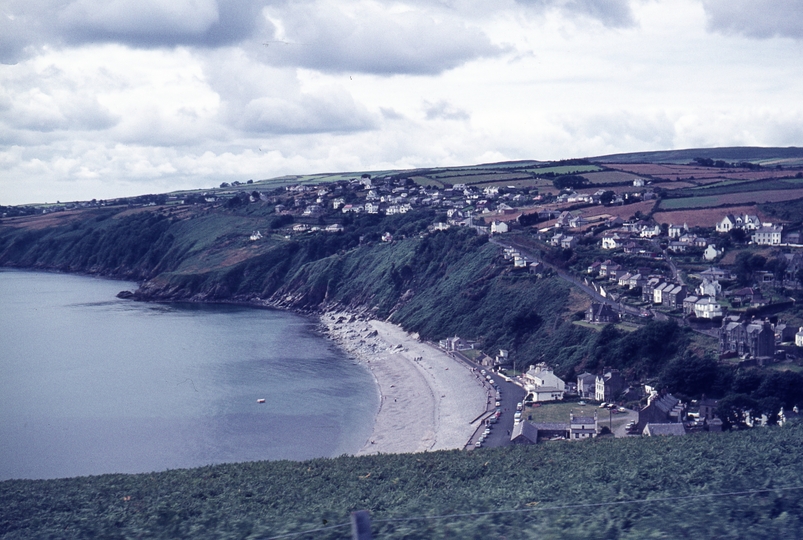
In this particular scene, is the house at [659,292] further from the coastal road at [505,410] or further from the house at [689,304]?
the coastal road at [505,410]

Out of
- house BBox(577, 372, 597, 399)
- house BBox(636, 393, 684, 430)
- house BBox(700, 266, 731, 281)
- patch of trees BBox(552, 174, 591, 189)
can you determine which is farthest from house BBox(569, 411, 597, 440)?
patch of trees BBox(552, 174, 591, 189)

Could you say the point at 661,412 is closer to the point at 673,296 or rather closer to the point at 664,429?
the point at 664,429

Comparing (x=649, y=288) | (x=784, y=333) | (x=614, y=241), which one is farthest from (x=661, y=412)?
(x=614, y=241)

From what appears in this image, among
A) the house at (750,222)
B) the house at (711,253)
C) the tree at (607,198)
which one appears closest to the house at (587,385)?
the house at (711,253)

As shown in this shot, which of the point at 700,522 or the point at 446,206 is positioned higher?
the point at 446,206

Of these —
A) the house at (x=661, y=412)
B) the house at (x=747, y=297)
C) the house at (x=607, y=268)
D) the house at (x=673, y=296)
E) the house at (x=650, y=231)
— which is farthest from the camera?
the house at (x=650, y=231)

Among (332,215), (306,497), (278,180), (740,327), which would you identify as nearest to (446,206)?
(332,215)

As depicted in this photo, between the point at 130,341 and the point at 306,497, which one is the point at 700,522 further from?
the point at 130,341
